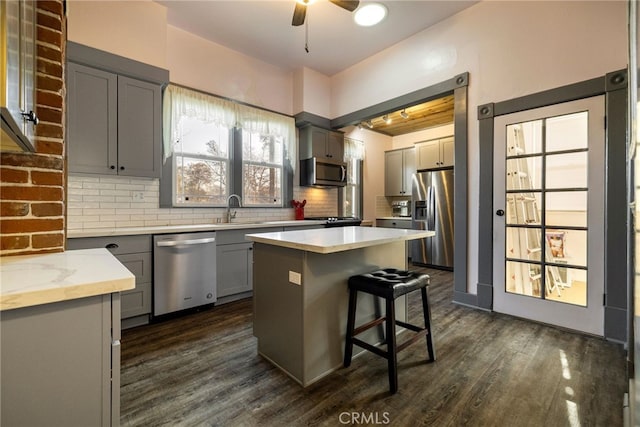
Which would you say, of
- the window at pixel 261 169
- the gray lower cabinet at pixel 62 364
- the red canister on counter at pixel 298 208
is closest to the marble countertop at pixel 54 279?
the gray lower cabinet at pixel 62 364

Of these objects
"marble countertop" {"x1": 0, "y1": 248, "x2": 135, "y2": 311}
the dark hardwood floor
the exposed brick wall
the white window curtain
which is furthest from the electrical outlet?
the white window curtain

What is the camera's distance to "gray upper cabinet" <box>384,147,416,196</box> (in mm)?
5988

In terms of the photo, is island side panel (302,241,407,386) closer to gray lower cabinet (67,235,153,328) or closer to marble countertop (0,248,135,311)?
marble countertop (0,248,135,311)

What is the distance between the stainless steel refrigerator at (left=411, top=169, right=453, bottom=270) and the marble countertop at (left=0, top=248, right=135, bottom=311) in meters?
4.76

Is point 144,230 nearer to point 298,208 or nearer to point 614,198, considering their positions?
point 298,208

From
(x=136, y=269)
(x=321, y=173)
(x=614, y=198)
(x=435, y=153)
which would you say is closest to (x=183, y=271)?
(x=136, y=269)

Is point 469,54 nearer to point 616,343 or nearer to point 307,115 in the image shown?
point 307,115

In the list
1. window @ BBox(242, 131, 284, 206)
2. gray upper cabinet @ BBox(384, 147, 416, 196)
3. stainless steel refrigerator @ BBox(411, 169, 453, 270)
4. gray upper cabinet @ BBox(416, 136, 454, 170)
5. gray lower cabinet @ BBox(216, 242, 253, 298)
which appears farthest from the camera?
gray upper cabinet @ BBox(384, 147, 416, 196)

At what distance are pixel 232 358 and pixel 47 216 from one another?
1.45m

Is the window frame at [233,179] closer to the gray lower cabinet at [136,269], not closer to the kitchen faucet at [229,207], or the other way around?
the kitchen faucet at [229,207]

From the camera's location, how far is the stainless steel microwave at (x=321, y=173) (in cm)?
455

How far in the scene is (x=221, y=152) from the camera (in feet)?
12.8

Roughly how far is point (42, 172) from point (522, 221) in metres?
3.56

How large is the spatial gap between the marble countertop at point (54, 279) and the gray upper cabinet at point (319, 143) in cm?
369
